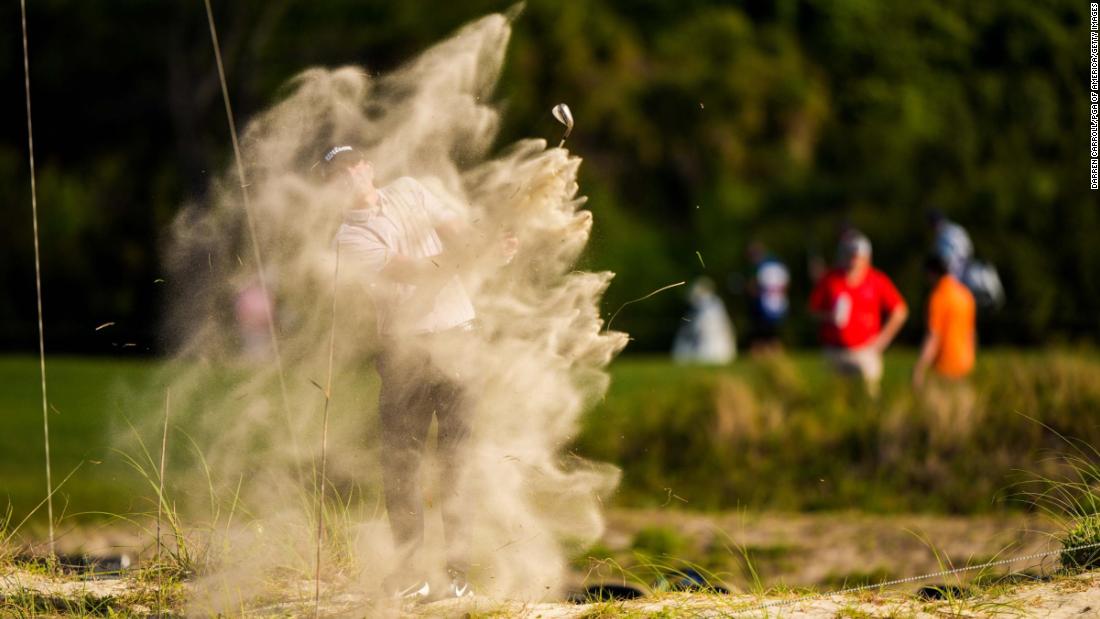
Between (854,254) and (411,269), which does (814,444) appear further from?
(411,269)

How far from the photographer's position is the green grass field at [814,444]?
11.7 meters

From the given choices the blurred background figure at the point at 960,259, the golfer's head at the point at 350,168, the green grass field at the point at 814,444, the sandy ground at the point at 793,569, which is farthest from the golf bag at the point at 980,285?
the golfer's head at the point at 350,168

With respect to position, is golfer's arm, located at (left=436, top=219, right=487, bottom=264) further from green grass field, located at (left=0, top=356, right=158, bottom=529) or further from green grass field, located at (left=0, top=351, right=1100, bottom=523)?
green grass field, located at (left=0, top=351, right=1100, bottom=523)

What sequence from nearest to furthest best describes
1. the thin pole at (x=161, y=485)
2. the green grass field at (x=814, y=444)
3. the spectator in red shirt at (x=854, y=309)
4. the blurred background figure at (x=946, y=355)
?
the thin pole at (x=161, y=485), the green grass field at (x=814, y=444), the blurred background figure at (x=946, y=355), the spectator in red shirt at (x=854, y=309)

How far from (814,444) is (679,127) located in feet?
79.2

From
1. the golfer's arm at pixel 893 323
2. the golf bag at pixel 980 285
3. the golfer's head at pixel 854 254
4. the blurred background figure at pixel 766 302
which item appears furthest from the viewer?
the blurred background figure at pixel 766 302

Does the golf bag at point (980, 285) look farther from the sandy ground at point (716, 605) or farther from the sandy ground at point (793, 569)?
the sandy ground at point (716, 605)

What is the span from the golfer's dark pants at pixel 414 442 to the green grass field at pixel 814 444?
5.31 metres

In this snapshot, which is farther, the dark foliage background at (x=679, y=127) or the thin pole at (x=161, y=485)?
the dark foliage background at (x=679, y=127)

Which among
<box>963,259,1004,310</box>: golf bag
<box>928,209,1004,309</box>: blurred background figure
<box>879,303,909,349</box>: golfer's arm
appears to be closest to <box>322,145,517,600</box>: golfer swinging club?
<box>879,303,909,349</box>: golfer's arm

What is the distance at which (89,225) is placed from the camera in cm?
2905

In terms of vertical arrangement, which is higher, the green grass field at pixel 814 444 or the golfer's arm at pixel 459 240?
the golfer's arm at pixel 459 240

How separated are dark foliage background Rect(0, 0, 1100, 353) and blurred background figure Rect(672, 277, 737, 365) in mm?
1558

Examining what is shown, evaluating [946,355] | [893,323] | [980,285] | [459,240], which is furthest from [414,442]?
[980,285]
